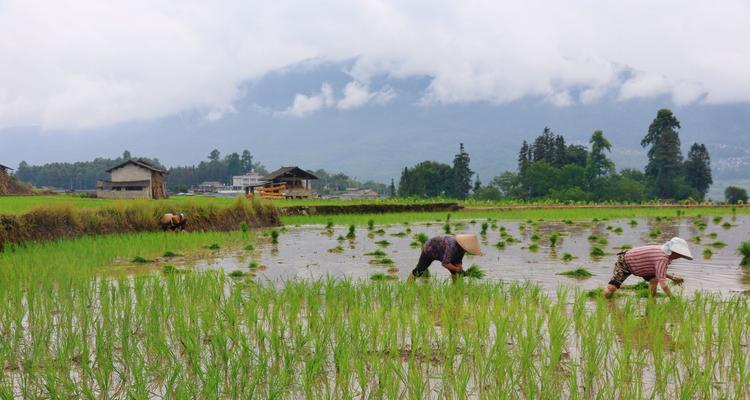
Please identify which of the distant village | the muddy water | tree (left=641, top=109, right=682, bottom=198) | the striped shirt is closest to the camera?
the striped shirt

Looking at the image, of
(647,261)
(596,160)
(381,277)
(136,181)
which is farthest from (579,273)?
(596,160)

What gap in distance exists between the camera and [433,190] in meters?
78.7

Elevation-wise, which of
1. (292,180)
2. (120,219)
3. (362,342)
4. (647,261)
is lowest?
(362,342)

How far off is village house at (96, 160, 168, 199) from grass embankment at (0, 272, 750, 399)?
42879 millimetres

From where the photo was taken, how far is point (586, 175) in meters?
69.7

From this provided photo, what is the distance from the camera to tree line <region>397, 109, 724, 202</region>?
6806 centimetres

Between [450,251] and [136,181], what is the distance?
44534 millimetres

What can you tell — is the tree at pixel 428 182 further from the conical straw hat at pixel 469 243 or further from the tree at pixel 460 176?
the conical straw hat at pixel 469 243

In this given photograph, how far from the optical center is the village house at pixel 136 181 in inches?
1859

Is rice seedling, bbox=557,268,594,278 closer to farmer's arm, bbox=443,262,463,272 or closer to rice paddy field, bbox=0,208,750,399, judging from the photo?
rice paddy field, bbox=0,208,750,399

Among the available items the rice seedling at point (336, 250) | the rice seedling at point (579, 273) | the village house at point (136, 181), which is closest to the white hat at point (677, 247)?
the rice seedling at point (579, 273)

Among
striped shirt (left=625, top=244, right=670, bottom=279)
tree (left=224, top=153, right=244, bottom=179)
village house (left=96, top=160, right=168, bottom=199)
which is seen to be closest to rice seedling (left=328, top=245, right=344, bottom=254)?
striped shirt (left=625, top=244, right=670, bottom=279)

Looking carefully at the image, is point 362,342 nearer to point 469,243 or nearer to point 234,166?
point 469,243

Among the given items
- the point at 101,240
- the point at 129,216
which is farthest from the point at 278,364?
the point at 129,216
